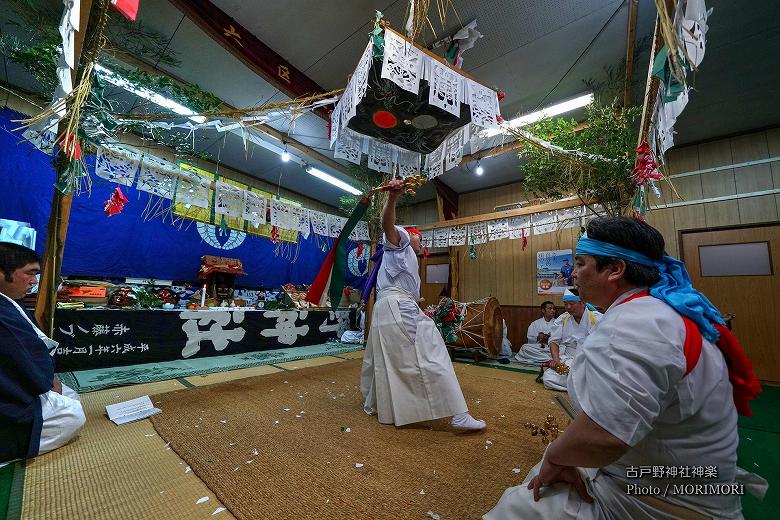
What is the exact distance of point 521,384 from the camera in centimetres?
438

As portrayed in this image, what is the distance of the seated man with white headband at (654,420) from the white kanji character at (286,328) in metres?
6.38

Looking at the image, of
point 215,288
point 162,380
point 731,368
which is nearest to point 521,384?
point 731,368

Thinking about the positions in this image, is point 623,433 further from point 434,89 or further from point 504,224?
point 504,224

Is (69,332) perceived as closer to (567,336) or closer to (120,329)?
(120,329)

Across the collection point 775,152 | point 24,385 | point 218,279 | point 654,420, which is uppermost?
point 775,152

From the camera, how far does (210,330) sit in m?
5.60

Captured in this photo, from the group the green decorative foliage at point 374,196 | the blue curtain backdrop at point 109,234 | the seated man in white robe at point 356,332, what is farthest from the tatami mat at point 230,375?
the green decorative foliage at point 374,196

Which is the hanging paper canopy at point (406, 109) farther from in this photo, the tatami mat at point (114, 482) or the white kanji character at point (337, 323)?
the white kanji character at point (337, 323)

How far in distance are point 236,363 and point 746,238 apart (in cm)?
949

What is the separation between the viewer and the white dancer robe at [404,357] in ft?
8.52

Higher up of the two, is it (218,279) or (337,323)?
(218,279)

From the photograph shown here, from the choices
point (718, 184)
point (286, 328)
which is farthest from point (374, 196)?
point (718, 184)

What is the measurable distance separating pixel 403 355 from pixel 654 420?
6.49ft

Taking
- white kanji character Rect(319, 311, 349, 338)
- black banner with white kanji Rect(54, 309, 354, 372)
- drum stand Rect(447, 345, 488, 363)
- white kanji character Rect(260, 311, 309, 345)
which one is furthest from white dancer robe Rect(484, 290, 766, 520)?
white kanji character Rect(319, 311, 349, 338)
